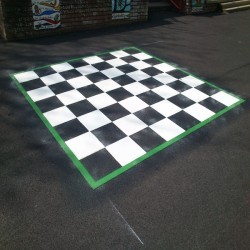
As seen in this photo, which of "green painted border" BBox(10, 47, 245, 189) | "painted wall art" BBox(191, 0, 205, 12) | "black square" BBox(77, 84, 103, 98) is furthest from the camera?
"painted wall art" BBox(191, 0, 205, 12)

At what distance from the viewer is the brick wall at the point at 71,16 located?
5.20 m

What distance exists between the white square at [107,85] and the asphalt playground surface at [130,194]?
113 cm

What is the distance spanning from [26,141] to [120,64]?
98.5 inches

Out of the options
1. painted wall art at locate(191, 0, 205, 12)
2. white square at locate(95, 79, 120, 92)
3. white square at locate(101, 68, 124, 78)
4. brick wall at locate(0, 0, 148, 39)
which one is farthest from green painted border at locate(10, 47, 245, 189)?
painted wall art at locate(191, 0, 205, 12)

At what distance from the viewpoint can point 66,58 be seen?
16.0 feet

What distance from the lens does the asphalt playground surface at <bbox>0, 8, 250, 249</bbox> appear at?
2035 millimetres

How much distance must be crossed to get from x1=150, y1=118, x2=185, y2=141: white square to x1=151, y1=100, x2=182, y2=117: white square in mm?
182

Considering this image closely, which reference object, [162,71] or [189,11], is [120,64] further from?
[189,11]

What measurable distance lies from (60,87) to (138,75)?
53.7 inches

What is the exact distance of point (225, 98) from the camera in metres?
3.96

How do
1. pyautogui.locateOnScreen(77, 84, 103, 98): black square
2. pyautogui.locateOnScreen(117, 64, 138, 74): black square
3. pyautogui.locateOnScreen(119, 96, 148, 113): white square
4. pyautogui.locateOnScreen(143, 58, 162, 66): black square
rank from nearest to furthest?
1. pyautogui.locateOnScreen(119, 96, 148, 113): white square
2. pyautogui.locateOnScreen(77, 84, 103, 98): black square
3. pyautogui.locateOnScreen(117, 64, 138, 74): black square
4. pyautogui.locateOnScreen(143, 58, 162, 66): black square

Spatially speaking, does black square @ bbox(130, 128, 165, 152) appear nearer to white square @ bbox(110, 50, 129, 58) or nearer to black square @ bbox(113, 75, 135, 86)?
black square @ bbox(113, 75, 135, 86)

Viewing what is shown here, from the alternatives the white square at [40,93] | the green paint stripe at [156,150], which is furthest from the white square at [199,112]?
the white square at [40,93]

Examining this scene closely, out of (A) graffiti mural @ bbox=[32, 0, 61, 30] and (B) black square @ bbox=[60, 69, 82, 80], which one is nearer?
(B) black square @ bbox=[60, 69, 82, 80]
